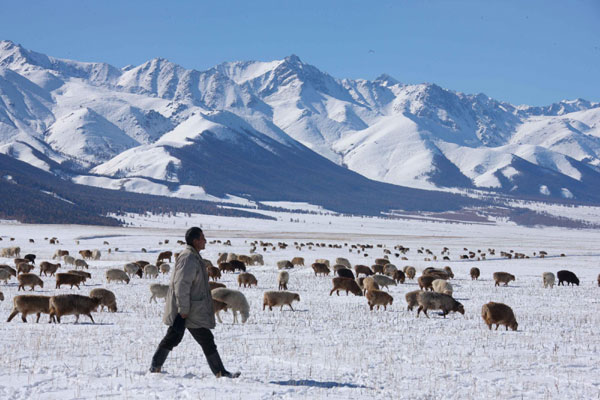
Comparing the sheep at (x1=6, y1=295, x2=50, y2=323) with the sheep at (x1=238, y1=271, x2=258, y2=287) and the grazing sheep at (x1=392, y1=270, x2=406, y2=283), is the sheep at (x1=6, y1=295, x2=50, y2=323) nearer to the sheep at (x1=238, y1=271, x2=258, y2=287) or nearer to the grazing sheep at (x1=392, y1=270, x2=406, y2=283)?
the sheep at (x1=238, y1=271, x2=258, y2=287)

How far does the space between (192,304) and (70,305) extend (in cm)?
880

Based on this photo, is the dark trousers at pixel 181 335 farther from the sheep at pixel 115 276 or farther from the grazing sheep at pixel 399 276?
the grazing sheep at pixel 399 276

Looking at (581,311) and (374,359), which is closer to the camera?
(374,359)

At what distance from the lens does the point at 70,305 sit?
1748 centimetres

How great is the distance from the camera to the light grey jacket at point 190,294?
10.0m

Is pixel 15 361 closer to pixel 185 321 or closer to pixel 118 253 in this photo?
pixel 185 321

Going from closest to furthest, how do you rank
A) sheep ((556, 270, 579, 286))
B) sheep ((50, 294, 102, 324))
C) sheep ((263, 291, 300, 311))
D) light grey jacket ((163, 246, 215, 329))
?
light grey jacket ((163, 246, 215, 329)) < sheep ((50, 294, 102, 324)) < sheep ((263, 291, 300, 311)) < sheep ((556, 270, 579, 286))

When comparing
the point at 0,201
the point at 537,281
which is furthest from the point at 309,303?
the point at 0,201

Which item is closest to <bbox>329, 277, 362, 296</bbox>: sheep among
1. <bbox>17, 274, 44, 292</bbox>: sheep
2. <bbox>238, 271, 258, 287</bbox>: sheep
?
<bbox>238, 271, 258, 287</bbox>: sheep

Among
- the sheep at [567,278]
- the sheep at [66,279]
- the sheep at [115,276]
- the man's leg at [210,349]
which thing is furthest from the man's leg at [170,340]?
the sheep at [567,278]

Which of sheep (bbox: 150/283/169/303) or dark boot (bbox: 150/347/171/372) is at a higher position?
dark boot (bbox: 150/347/171/372)

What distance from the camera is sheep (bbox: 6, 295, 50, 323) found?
17.2 m

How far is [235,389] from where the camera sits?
9.67 m

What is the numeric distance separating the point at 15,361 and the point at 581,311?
63.2ft
